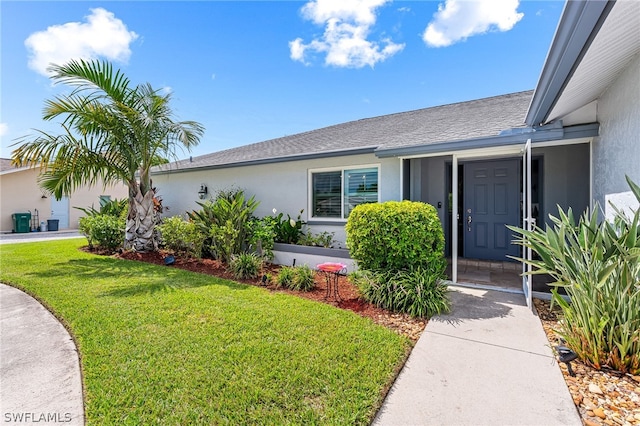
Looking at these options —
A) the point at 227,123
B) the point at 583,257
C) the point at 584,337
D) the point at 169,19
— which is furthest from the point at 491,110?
the point at 227,123

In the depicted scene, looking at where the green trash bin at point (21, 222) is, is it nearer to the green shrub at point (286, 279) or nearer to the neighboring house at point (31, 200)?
the neighboring house at point (31, 200)

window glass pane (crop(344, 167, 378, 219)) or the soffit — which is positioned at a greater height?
the soffit

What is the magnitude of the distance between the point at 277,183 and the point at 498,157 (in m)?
5.89

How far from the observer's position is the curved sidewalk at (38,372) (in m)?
2.31

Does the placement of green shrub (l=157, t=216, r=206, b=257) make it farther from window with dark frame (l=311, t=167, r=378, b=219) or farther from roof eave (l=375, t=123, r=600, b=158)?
roof eave (l=375, t=123, r=600, b=158)

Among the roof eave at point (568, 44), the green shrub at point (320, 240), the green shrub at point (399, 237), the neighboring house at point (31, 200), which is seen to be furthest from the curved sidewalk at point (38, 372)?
the neighboring house at point (31, 200)

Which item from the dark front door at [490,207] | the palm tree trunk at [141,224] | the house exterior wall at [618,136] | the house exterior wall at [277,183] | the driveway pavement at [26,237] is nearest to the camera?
the house exterior wall at [618,136]

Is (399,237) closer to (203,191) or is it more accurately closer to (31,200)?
→ (203,191)

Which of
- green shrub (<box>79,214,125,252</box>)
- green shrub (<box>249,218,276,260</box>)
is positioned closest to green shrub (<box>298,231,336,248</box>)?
green shrub (<box>249,218,276,260</box>)

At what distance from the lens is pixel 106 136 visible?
7.86 m

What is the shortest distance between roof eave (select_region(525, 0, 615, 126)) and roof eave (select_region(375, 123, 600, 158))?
3.42 feet

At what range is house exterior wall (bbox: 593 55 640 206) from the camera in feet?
10.5

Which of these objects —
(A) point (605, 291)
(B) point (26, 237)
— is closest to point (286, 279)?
(A) point (605, 291)

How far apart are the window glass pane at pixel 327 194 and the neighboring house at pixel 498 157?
0.09ft
